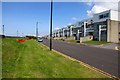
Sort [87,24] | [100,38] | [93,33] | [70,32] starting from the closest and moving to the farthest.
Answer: [100,38] → [93,33] → [87,24] → [70,32]

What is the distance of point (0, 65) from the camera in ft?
31.9

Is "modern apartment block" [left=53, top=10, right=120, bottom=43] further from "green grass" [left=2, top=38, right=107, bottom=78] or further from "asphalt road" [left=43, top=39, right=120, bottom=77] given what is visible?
"green grass" [left=2, top=38, right=107, bottom=78]

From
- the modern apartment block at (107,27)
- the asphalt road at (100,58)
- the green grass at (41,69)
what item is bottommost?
the asphalt road at (100,58)

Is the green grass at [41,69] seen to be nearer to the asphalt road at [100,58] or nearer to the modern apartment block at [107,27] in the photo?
the asphalt road at [100,58]

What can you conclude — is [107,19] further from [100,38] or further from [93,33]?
[93,33]

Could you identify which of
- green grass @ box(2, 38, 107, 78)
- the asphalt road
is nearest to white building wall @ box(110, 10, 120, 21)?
the asphalt road

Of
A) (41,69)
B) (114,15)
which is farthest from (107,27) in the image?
(41,69)

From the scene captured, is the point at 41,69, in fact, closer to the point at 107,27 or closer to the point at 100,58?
the point at 100,58

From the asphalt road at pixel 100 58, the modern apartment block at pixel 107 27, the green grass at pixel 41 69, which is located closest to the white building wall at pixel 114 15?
the modern apartment block at pixel 107 27

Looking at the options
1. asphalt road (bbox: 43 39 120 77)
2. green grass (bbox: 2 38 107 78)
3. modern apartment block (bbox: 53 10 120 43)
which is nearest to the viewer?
green grass (bbox: 2 38 107 78)

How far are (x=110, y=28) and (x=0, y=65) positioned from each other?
205 ft

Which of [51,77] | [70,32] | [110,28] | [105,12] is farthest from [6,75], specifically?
[70,32]

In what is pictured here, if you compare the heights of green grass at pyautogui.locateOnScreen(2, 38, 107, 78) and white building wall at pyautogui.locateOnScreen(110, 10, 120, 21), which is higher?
white building wall at pyautogui.locateOnScreen(110, 10, 120, 21)

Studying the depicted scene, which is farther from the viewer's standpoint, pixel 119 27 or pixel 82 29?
pixel 82 29
